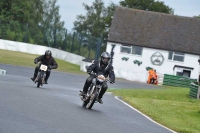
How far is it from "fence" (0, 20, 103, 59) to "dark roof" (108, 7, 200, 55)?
286 cm

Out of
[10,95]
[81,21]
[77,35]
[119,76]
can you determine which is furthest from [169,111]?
[81,21]

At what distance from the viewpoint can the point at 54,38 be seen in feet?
243

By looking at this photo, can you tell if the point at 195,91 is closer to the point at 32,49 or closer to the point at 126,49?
the point at 126,49

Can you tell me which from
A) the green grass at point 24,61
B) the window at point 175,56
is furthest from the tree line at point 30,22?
the window at point 175,56

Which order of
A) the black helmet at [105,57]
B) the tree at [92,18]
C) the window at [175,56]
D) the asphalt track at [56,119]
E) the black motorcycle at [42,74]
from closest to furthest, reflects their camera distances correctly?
the asphalt track at [56,119] < the black helmet at [105,57] < the black motorcycle at [42,74] < the window at [175,56] < the tree at [92,18]

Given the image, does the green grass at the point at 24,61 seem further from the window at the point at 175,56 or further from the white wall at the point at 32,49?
the window at the point at 175,56

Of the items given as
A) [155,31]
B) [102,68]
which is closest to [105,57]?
[102,68]

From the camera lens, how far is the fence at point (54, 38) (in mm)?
71688

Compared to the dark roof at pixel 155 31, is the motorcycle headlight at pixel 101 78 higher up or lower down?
lower down

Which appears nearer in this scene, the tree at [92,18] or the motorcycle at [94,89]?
the motorcycle at [94,89]

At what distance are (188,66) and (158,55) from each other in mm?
3598

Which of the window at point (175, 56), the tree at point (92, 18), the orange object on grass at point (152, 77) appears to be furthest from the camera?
the tree at point (92, 18)

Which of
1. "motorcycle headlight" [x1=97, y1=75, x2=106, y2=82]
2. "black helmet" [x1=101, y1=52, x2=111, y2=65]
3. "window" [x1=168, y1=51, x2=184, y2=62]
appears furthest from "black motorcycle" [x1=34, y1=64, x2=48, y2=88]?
"window" [x1=168, y1=51, x2=184, y2=62]

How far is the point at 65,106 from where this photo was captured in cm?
1889
